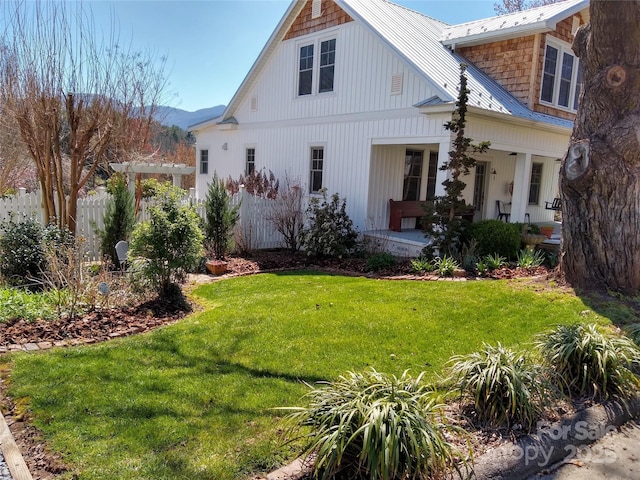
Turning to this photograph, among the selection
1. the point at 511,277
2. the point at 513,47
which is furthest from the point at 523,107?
the point at 511,277

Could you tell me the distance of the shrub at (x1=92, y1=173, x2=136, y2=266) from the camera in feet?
28.0

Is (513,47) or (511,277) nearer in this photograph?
(511,277)

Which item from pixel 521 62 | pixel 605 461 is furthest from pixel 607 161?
pixel 521 62

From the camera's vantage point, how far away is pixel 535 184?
1510 centimetres

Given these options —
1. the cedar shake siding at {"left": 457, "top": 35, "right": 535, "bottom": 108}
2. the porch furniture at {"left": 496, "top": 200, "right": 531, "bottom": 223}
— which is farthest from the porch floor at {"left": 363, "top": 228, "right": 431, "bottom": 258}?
the cedar shake siding at {"left": 457, "top": 35, "right": 535, "bottom": 108}

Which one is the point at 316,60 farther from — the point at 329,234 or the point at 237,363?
the point at 237,363

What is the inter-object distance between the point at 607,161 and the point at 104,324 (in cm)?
660

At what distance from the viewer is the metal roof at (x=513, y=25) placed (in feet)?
35.6

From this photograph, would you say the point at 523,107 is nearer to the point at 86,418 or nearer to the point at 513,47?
the point at 513,47

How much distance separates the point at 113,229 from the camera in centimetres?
854

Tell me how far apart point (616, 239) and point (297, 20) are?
34.7 ft

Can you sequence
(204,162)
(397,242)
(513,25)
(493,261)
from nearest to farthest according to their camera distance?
(493,261), (397,242), (513,25), (204,162)

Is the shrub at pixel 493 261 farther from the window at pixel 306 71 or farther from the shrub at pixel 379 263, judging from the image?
the window at pixel 306 71

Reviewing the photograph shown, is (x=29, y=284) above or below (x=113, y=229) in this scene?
below
